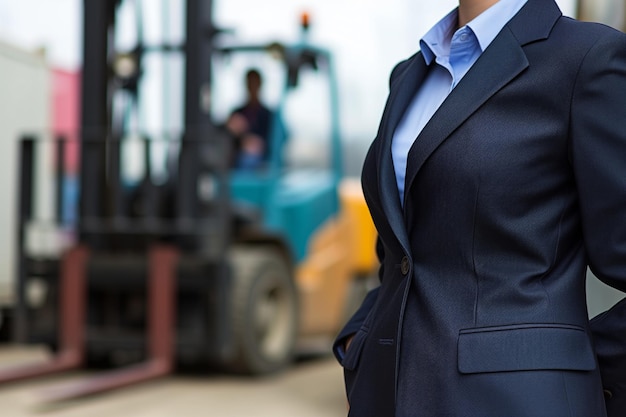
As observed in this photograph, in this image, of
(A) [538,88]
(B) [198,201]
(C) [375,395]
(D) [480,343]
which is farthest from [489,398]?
(B) [198,201]

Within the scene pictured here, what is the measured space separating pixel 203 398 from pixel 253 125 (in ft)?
7.74

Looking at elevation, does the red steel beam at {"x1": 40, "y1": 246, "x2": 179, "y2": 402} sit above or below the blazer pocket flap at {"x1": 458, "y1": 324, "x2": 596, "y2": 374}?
below

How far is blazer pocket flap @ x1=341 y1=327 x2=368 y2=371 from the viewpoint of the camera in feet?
6.00

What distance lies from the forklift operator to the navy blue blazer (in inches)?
272

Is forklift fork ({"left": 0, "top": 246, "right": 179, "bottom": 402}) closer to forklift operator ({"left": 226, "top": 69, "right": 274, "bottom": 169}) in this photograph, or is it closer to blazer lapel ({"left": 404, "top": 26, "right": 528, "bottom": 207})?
forklift operator ({"left": 226, "top": 69, "right": 274, "bottom": 169})

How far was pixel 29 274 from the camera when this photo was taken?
792cm

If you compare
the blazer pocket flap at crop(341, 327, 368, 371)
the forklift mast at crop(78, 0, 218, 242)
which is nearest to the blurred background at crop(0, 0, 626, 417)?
the forklift mast at crop(78, 0, 218, 242)

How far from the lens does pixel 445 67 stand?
5.90 feet

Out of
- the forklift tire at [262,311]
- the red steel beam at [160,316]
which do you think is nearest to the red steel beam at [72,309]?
the red steel beam at [160,316]

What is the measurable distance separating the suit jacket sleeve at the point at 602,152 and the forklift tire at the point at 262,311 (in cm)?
638

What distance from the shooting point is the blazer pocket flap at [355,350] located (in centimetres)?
183

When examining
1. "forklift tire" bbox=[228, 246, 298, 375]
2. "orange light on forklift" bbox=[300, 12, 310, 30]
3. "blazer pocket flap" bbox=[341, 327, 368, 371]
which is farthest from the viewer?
"orange light on forklift" bbox=[300, 12, 310, 30]

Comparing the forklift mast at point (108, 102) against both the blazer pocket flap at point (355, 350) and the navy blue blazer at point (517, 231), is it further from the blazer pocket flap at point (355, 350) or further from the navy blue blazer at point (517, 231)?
the navy blue blazer at point (517, 231)

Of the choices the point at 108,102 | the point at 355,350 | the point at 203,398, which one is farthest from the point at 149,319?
the point at 355,350
